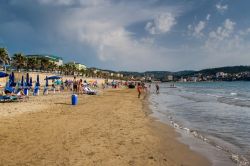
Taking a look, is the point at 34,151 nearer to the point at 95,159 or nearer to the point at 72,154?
the point at 72,154

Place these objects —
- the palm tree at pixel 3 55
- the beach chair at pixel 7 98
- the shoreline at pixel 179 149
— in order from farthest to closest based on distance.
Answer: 1. the palm tree at pixel 3 55
2. the beach chair at pixel 7 98
3. the shoreline at pixel 179 149

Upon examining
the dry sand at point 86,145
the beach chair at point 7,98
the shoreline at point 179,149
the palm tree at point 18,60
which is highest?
the palm tree at point 18,60

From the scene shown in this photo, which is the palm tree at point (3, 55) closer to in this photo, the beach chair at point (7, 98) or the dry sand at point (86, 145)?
the beach chair at point (7, 98)

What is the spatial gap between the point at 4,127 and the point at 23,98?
15048 mm

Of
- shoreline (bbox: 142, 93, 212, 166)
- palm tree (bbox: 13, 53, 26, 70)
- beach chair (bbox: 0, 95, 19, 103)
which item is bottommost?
shoreline (bbox: 142, 93, 212, 166)

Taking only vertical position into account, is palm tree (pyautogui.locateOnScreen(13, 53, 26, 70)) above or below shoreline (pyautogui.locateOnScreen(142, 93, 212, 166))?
above

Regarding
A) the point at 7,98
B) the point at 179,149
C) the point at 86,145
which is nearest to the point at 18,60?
the point at 7,98

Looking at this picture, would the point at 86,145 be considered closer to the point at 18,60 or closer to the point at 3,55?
the point at 3,55

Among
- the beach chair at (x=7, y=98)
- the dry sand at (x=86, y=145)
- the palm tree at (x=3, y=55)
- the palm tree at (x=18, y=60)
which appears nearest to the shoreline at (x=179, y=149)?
the dry sand at (x=86, y=145)

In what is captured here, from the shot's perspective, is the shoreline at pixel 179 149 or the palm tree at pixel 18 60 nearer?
the shoreline at pixel 179 149

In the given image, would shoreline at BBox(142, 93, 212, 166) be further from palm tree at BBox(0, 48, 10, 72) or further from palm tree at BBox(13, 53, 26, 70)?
palm tree at BBox(13, 53, 26, 70)

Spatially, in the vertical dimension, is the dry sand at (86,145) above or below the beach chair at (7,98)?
below

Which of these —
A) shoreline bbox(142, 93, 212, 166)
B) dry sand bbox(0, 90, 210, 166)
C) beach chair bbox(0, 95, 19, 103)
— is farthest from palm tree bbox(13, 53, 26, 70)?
shoreline bbox(142, 93, 212, 166)

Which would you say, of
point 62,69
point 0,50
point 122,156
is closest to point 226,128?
point 122,156
